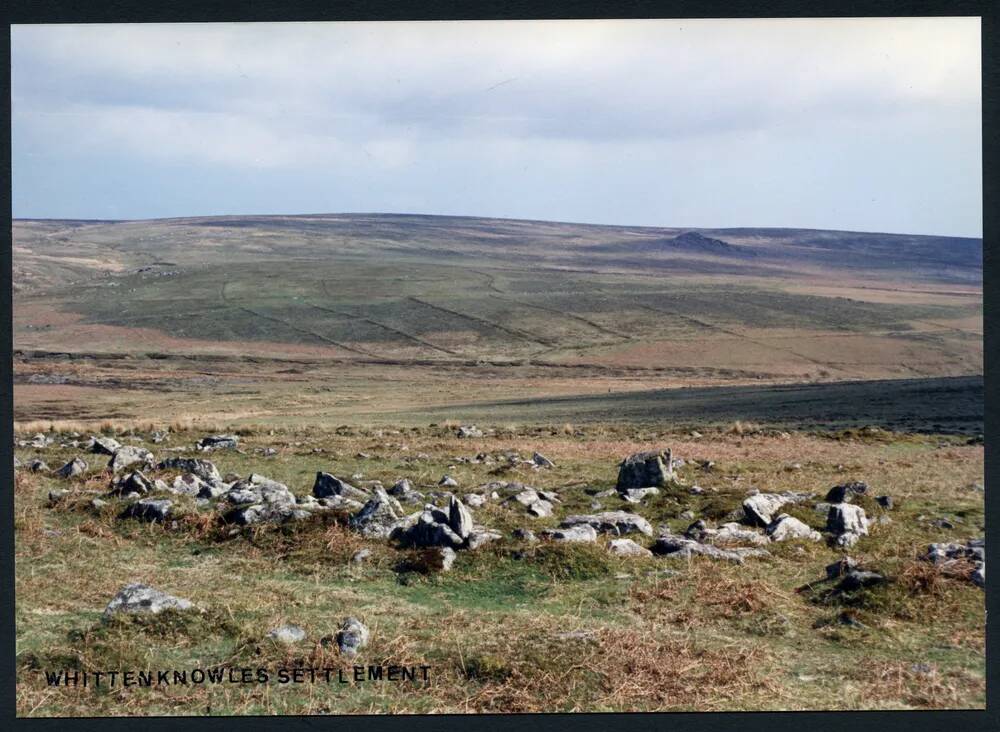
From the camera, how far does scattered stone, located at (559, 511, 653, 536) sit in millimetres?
13141

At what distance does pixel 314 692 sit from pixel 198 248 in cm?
19114

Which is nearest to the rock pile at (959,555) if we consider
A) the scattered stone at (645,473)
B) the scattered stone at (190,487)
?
the scattered stone at (645,473)

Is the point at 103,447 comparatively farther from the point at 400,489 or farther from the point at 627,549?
the point at 627,549

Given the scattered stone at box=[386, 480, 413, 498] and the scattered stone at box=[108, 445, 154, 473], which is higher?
the scattered stone at box=[386, 480, 413, 498]

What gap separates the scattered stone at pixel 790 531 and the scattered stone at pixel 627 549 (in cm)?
202

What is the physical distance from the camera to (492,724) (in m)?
7.11

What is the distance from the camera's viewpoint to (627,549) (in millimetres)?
11883

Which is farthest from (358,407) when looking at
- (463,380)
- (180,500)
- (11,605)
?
(11,605)

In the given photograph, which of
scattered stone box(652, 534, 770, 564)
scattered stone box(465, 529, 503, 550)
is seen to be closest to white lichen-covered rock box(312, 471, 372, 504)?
scattered stone box(465, 529, 503, 550)

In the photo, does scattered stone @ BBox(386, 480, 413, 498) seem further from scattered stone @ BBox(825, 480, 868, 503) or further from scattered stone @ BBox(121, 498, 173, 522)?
scattered stone @ BBox(825, 480, 868, 503)

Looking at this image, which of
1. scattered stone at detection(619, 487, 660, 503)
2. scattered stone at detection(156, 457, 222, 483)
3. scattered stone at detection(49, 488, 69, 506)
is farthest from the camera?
scattered stone at detection(156, 457, 222, 483)

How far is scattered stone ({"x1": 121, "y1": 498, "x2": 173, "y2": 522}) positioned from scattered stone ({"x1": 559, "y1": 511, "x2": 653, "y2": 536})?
225 inches

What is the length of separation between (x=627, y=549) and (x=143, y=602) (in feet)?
18.9

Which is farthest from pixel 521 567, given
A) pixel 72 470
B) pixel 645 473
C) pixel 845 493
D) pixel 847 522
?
pixel 72 470
